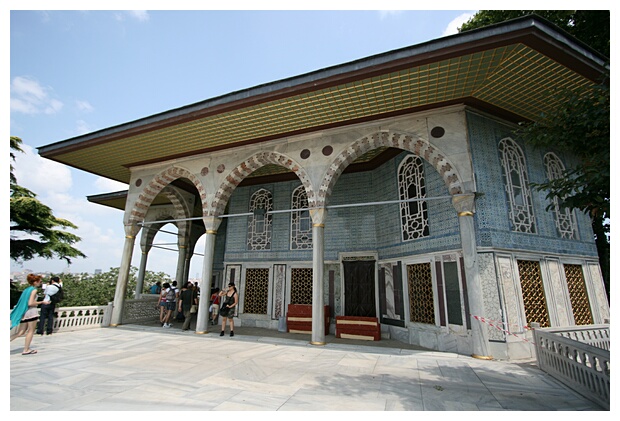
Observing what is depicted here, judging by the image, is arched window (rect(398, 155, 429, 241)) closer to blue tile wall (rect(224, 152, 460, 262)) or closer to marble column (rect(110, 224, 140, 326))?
blue tile wall (rect(224, 152, 460, 262))

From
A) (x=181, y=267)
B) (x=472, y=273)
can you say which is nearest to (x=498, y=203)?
(x=472, y=273)

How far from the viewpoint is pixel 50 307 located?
21.2 ft

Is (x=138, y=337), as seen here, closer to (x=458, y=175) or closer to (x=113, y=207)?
(x=458, y=175)

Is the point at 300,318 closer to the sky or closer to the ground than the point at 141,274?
closer to the ground

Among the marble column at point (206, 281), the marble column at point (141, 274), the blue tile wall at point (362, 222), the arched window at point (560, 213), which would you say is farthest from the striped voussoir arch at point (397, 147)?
the marble column at point (141, 274)

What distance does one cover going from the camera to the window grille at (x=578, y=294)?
571 centimetres

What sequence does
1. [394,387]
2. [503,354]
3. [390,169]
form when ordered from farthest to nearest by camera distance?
[390,169]
[503,354]
[394,387]

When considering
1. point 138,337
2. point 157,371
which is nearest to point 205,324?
point 138,337

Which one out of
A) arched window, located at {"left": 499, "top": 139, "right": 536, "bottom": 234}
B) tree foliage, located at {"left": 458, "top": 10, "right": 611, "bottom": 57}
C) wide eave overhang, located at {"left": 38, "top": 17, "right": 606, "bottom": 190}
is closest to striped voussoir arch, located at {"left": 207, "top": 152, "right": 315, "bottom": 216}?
wide eave overhang, located at {"left": 38, "top": 17, "right": 606, "bottom": 190}

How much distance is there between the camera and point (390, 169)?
24.3 feet

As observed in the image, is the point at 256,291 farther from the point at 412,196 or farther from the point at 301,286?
the point at 412,196

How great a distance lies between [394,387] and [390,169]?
203 inches

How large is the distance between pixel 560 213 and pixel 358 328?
187 inches

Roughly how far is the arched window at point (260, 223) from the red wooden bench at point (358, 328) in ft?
10.2
